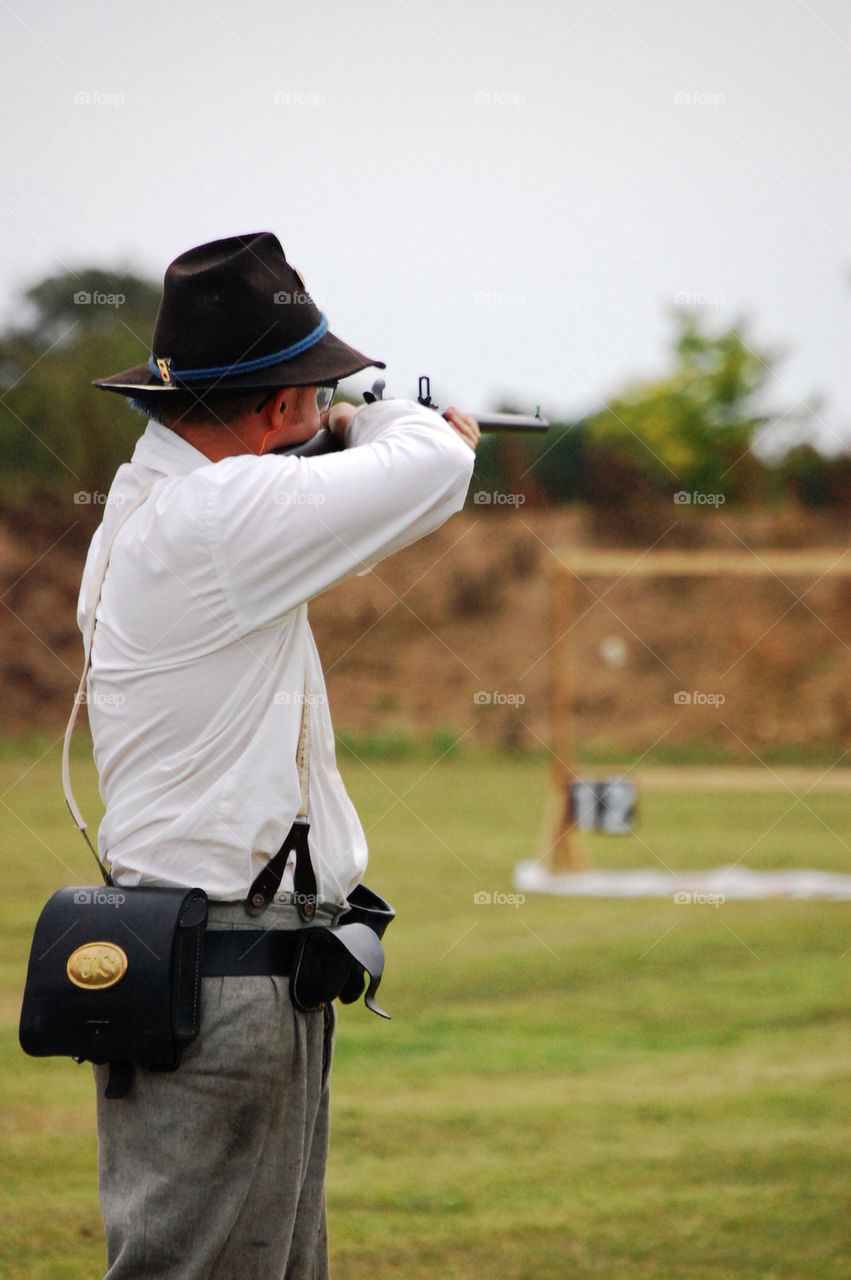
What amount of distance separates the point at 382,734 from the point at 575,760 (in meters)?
3.63

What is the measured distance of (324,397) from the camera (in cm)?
243

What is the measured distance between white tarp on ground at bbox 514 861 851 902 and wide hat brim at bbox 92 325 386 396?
830cm

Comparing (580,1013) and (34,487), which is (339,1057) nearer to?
(580,1013)

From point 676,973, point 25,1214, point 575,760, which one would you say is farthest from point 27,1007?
point 575,760

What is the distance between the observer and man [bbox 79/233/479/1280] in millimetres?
2096

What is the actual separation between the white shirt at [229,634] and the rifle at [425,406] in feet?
0.66

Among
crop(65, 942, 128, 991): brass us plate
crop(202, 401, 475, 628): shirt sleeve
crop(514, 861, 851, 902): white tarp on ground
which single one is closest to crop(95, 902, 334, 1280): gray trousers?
crop(65, 942, 128, 991): brass us plate

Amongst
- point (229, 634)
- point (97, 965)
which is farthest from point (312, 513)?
point (97, 965)

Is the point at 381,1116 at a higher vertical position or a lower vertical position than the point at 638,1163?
lower

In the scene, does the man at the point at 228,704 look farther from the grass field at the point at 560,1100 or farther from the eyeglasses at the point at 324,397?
the grass field at the point at 560,1100

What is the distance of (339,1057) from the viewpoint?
6.41m

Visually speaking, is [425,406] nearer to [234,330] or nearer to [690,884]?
[234,330]

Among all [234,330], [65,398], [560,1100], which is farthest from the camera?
[65,398]

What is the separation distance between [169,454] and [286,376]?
22 centimetres
